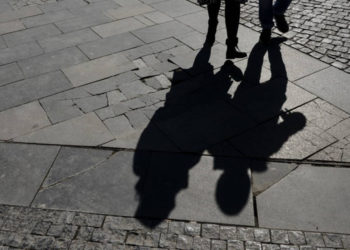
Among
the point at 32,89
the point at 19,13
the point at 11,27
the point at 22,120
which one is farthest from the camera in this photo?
the point at 19,13

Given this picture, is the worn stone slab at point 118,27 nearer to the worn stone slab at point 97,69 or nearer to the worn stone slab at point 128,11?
the worn stone slab at point 128,11

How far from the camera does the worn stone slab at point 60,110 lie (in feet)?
15.2

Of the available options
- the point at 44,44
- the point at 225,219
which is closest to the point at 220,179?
the point at 225,219

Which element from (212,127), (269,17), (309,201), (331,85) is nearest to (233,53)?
(269,17)

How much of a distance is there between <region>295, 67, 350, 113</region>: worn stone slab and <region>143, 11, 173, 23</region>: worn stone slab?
2.90 m

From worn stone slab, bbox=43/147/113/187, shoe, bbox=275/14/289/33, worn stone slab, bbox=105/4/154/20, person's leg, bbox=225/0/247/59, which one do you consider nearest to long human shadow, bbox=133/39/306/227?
person's leg, bbox=225/0/247/59

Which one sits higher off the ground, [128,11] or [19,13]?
[128,11]

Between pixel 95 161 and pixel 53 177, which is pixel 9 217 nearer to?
pixel 53 177

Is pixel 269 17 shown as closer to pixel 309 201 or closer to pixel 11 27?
pixel 309 201

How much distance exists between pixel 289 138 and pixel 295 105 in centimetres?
65

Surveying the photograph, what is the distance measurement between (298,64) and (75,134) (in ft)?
10.6

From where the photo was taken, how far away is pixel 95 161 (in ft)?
13.1

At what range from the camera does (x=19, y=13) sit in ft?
24.4

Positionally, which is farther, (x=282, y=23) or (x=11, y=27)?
(x=11, y=27)
